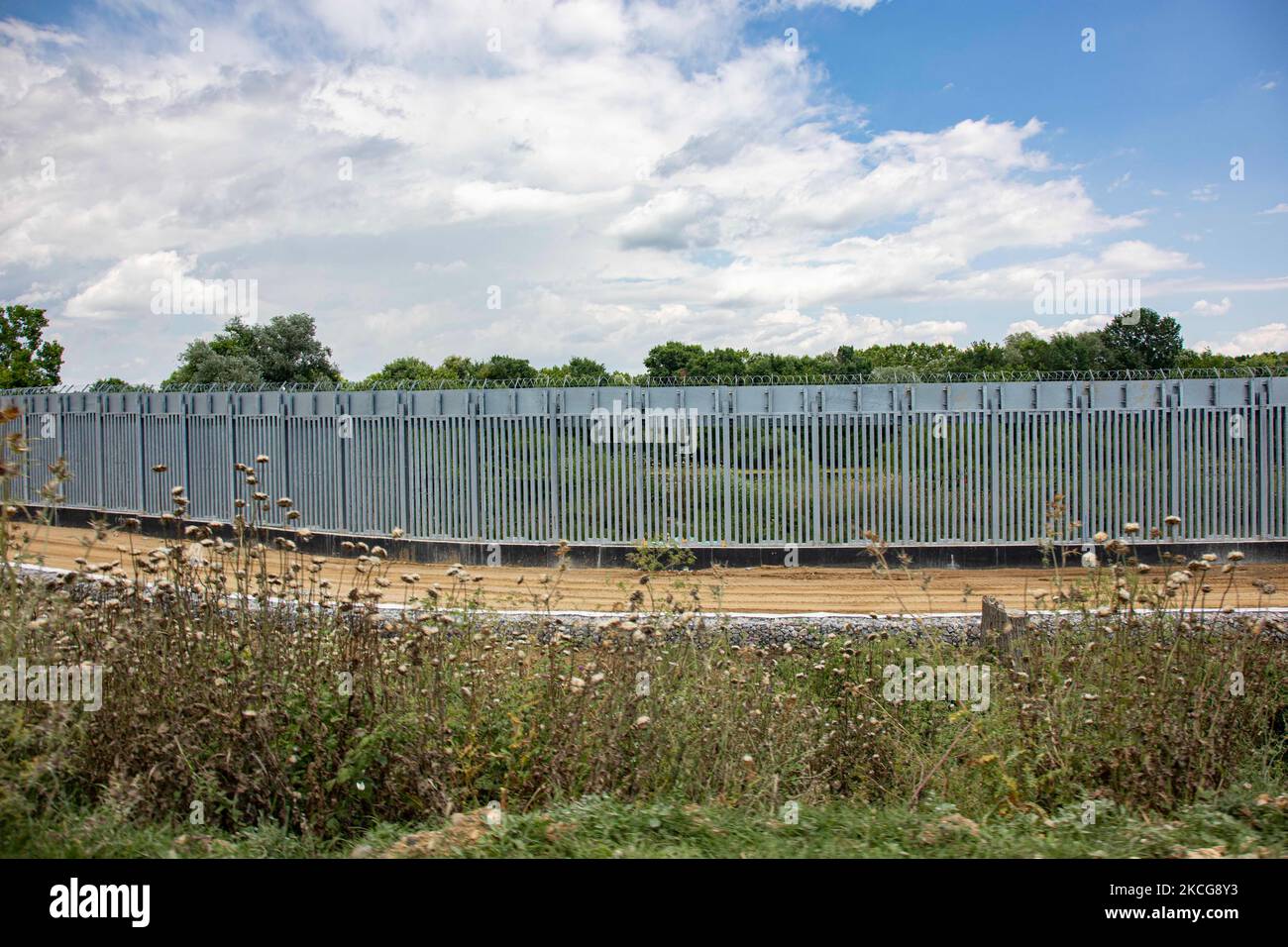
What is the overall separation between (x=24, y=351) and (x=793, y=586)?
3505cm

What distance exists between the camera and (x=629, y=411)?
1717 cm

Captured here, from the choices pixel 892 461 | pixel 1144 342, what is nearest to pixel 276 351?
pixel 892 461

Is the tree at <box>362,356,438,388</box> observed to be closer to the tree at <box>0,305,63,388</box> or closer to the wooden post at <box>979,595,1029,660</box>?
the tree at <box>0,305,63,388</box>

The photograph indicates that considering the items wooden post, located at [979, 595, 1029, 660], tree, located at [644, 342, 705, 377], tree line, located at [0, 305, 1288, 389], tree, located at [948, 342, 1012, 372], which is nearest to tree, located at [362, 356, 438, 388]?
tree line, located at [0, 305, 1288, 389]

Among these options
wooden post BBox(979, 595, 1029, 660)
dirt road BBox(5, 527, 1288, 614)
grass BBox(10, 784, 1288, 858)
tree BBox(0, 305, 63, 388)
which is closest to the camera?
grass BBox(10, 784, 1288, 858)

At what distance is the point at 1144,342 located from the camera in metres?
44.7

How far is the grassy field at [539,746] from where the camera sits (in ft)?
13.9

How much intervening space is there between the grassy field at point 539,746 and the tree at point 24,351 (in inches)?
1393

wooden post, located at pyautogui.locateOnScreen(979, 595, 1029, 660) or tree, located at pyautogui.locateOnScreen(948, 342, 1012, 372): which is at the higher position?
tree, located at pyautogui.locateOnScreen(948, 342, 1012, 372)

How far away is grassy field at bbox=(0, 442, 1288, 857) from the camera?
13.9 ft

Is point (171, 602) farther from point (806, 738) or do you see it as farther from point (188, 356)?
point (188, 356)

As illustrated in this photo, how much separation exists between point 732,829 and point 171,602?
3.38 metres

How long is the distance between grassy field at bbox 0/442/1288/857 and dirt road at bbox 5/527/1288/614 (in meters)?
4.47

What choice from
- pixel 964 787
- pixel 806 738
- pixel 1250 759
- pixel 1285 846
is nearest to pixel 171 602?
pixel 806 738
